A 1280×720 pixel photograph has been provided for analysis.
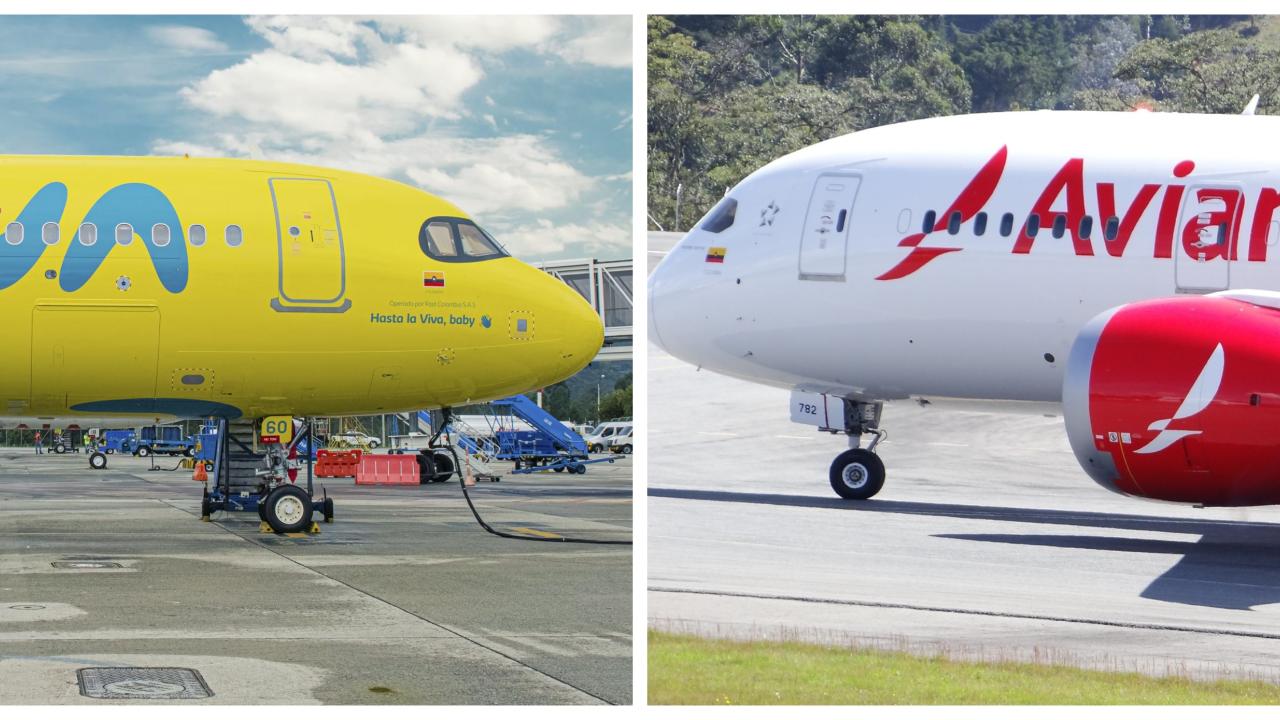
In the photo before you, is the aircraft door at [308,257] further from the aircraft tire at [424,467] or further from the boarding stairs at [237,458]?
the aircraft tire at [424,467]

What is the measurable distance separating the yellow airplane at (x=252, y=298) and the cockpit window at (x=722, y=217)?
197cm

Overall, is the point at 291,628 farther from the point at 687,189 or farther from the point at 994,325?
the point at 687,189

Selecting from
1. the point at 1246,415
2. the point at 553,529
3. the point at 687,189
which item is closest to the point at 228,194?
the point at 553,529

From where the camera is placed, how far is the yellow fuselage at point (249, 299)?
18.7 meters

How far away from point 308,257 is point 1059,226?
917cm

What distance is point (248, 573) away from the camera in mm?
15859

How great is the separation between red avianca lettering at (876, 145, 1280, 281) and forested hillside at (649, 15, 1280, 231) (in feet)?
106

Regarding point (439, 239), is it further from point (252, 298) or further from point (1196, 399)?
point (1196, 399)

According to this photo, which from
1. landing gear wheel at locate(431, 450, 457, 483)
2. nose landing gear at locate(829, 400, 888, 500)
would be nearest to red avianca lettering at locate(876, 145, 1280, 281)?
nose landing gear at locate(829, 400, 888, 500)

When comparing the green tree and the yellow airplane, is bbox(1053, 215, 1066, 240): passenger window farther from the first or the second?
the green tree

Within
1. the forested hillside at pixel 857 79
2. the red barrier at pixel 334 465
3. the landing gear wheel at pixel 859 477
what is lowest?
the landing gear wheel at pixel 859 477

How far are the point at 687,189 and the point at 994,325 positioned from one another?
34019mm

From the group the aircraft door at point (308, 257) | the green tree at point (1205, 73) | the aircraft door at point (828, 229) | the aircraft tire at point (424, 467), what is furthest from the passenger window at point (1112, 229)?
the green tree at point (1205, 73)

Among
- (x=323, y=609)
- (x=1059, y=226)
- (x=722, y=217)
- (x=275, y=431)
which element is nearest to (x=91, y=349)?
(x=275, y=431)
